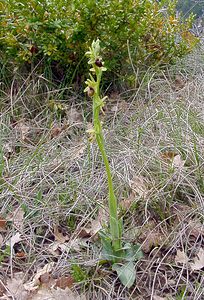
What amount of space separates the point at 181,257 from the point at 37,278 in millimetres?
591

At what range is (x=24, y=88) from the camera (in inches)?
127

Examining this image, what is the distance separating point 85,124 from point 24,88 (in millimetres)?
583

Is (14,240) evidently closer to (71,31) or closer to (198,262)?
(198,262)

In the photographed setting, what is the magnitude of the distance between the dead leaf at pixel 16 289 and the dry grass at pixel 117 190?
0.04 metres

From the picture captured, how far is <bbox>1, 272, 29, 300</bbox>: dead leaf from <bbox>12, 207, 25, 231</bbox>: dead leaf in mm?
280

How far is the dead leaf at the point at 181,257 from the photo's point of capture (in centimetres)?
195

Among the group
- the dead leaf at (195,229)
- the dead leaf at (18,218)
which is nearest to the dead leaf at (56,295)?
the dead leaf at (18,218)

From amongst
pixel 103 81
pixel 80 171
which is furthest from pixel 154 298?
pixel 103 81

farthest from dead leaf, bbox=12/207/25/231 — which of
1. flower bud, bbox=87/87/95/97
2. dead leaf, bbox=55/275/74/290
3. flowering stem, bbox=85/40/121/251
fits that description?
flower bud, bbox=87/87/95/97

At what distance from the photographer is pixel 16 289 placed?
6.15 ft

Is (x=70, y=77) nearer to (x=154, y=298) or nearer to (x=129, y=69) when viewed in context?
(x=129, y=69)

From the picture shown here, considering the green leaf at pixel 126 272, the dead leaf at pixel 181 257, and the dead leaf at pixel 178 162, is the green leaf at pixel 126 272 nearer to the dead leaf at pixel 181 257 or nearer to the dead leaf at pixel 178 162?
the dead leaf at pixel 181 257

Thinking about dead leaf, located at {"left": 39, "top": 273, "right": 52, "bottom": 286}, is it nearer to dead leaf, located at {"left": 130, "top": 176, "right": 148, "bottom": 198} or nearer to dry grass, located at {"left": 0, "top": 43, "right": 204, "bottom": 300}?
dry grass, located at {"left": 0, "top": 43, "right": 204, "bottom": 300}

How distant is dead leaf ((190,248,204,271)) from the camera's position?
191 centimetres
